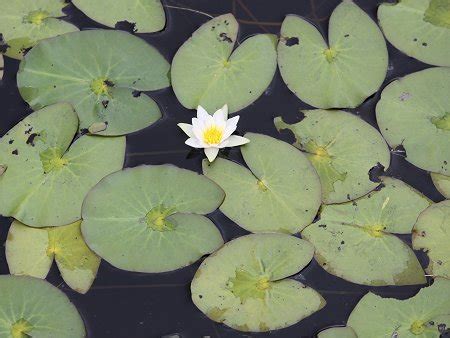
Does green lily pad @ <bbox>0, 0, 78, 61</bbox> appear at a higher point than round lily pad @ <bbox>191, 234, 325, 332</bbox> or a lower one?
higher

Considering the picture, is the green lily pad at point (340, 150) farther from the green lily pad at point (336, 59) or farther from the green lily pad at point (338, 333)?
the green lily pad at point (338, 333)

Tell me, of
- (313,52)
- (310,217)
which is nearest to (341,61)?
(313,52)

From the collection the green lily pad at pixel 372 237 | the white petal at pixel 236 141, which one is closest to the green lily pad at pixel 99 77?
the white petal at pixel 236 141

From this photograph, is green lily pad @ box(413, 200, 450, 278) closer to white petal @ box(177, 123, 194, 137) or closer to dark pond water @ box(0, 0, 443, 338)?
dark pond water @ box(0, 0, 443, 338)

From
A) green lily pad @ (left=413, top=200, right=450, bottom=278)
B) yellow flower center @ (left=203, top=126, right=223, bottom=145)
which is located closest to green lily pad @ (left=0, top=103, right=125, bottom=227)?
yellow flower center @ (left=203, top=126, right=223, bottom=145)

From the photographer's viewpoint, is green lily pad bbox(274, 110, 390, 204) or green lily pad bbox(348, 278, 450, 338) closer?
green lily pad bbox(348, 278, 450, 338)

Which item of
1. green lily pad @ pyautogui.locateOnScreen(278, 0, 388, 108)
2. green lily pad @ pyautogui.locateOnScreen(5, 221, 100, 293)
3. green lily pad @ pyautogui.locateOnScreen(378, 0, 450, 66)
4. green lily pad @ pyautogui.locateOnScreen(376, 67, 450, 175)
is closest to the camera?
green lily pad @ pyautogui.locateOnScreen(5, 221, 100, 293)
